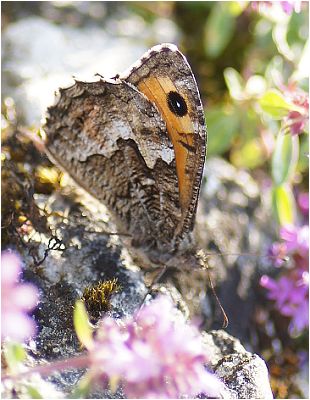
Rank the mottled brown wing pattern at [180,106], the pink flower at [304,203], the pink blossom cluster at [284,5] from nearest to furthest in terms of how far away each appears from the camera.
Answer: the mottled brown wing pattern at [180,106] → the pink blossom cluster at [284,5] → the pink flower at [304,203]

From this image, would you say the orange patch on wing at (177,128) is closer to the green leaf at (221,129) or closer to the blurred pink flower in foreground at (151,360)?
the blurred pink flower in foreground at (151,360)

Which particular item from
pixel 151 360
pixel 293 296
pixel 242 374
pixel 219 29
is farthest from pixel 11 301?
pixel 219 29

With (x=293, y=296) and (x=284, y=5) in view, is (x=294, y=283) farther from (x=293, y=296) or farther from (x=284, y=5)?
(x=284, y=5)

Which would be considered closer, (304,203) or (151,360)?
(151,360)

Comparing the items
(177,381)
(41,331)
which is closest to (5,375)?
(41,331)

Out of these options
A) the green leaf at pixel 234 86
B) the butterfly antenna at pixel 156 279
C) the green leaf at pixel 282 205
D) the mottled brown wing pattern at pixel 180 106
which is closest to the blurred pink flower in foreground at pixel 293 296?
the green leaf at pixel 282 205

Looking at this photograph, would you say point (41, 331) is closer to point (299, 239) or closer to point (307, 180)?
point (299, 239)
